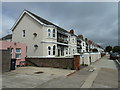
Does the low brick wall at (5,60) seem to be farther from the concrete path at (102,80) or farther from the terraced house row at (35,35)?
the concrete path at (102,80)

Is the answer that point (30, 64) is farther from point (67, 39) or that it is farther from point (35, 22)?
point (67, 39)

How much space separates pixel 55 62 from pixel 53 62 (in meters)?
0.29

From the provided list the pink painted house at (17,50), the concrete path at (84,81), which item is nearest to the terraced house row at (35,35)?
the pink painted house at (17,50)

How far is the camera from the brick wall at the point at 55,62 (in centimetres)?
1334

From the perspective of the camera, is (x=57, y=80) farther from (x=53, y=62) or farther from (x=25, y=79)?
(x=53, y=62)

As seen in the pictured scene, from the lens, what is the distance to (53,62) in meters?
14.6

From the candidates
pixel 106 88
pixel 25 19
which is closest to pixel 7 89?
pixel 106 88

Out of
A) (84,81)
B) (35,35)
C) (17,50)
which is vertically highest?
(35,35)

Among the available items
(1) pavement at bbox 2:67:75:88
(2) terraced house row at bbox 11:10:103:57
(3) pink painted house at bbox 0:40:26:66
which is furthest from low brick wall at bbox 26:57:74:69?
(1) pavement at bbox 2:67:75:88

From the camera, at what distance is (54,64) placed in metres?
14.6

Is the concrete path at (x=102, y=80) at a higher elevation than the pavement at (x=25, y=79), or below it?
below

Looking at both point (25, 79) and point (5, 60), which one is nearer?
point (25, 79)

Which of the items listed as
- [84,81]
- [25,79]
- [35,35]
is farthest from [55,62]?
[84,81]

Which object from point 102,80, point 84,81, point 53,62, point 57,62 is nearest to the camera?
point 84,81
